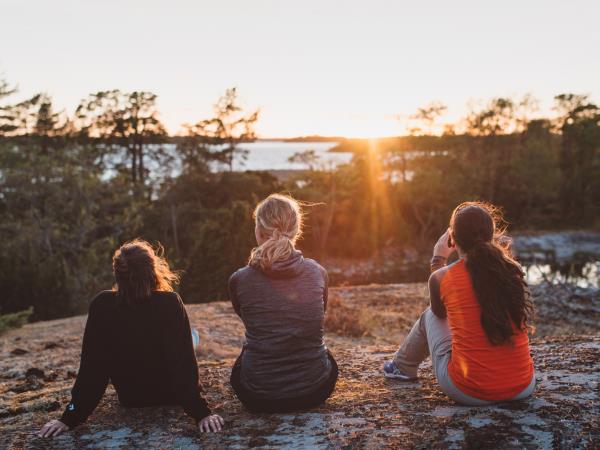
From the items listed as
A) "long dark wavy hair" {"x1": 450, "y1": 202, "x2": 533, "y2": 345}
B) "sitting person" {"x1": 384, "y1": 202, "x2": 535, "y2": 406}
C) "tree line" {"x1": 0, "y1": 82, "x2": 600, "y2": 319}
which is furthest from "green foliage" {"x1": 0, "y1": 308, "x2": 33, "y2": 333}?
"long dark wavy hair" {"x1": 450, "y1": 202, "x2": 533, "y2": 345}

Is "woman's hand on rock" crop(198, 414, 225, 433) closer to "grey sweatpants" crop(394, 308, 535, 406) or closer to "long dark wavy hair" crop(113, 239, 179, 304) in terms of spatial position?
"long dark wavy hair" crop(113, 239, 179, 304)

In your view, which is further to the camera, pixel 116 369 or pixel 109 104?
pixel 109 104

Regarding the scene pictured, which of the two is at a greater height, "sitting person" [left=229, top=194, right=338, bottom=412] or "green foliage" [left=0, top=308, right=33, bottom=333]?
"sitting person" [left=229, top=194, right=338, bottom=412]

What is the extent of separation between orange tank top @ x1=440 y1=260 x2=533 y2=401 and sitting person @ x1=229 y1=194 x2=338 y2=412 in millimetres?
758

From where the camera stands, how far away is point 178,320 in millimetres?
3160

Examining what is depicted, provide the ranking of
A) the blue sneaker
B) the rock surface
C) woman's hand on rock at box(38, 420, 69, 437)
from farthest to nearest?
the blue sneaker → woman's hand on rock at box(38, 420, 69, 437) → the rock surface

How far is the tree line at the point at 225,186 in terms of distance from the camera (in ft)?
51.4

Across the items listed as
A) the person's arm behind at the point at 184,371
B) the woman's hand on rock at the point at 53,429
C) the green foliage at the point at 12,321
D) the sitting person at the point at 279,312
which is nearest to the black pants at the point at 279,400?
the sitting person at the point at 279,312

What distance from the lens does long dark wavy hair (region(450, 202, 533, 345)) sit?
9.43ft

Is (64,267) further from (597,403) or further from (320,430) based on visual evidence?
(597,403)

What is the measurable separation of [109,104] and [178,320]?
1289 inches

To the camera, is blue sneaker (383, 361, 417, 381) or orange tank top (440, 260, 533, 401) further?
blue sneaker (383, 361, 417, 381)

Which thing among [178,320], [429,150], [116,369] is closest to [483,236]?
[178,320]

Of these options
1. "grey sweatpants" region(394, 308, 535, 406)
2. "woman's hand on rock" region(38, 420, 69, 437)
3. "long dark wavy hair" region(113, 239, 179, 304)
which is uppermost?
"long dark wavy hair" region(113, 239, 179, 304)
